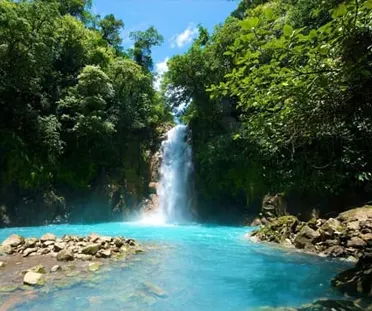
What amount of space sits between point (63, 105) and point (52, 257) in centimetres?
1296

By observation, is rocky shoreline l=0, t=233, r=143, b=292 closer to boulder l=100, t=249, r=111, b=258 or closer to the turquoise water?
boulder l=100, t=249, r=111, b=258

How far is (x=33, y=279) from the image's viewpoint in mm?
6004

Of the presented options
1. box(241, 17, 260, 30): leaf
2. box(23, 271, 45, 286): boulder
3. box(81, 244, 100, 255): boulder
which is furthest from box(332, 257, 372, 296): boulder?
box(81, 244, 100, 255): boulder

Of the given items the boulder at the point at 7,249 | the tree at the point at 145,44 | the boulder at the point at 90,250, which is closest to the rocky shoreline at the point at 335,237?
the boulder at the point at 90,250

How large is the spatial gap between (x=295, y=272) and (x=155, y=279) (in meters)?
2.73

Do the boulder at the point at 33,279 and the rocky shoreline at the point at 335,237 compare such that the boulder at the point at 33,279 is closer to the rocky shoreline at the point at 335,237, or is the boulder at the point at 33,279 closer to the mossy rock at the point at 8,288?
the mossy rock at the point at 8,288

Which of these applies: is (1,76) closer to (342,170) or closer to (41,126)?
(41,126)

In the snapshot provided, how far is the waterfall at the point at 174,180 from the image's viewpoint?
21000 mm

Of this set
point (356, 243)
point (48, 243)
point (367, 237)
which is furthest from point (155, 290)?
point (367, 237)

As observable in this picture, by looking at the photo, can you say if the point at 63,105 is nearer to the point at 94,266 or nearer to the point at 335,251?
the point at 94,266

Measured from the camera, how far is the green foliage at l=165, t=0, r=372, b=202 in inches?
117

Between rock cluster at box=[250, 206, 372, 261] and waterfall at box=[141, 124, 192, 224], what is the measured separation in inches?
413

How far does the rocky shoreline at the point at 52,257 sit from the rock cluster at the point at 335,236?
13.9 feet

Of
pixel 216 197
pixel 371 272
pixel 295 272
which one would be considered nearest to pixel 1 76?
pixel 216 197
